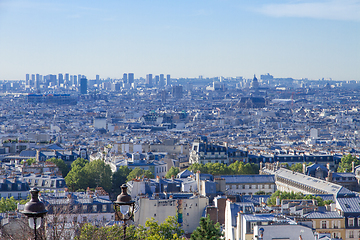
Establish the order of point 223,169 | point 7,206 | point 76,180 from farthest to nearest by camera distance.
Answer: point 223,169, point 76,180, point 7,206

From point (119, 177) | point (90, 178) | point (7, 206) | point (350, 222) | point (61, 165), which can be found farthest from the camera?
point (61, 165)

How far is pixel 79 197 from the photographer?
2753 cm

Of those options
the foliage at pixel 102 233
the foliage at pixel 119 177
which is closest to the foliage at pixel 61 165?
the foliage at pixel 119 177

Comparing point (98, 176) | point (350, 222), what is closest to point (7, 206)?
point (98, 176)

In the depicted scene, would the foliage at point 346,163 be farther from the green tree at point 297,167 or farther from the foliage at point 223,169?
the foliage at point 223,169

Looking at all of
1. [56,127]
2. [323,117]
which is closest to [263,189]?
[56,127]

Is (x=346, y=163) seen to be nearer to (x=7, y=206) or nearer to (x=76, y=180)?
(x=76, y=180)

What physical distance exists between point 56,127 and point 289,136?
39701 millimetres

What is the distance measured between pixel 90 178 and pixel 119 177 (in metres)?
2.53

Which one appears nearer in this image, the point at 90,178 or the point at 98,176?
the point at 90,178

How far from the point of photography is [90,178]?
38.8 meters

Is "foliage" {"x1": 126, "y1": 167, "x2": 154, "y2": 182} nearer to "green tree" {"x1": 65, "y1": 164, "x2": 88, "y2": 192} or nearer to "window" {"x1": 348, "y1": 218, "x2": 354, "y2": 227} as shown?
"green tree" {"x1": 65, "y1": 164, "x2": 88, "y2": 192}

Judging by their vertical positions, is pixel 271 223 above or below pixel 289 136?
above

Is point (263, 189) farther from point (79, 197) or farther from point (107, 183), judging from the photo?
point (79, 197)
